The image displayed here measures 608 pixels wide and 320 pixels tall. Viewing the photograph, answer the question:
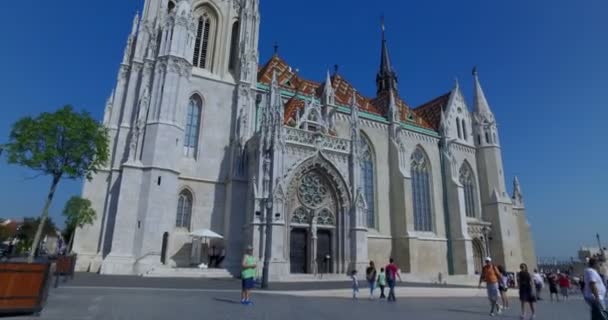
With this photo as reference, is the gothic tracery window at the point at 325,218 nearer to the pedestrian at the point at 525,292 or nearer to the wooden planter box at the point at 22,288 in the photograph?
the pedestrian at the point at 525,292

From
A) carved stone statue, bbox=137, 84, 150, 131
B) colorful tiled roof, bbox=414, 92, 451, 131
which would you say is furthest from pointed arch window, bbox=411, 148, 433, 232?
carved stone statue, bbox=137, 84, 150, 131

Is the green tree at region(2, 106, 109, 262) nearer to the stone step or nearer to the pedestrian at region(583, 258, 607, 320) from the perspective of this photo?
the stone step

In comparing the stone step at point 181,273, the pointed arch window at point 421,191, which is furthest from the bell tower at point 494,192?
the stone step at point 181,273

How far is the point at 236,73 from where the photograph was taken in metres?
22.7

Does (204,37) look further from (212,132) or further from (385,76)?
(385,76)

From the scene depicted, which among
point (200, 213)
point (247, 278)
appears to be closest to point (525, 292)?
point (247, 278)

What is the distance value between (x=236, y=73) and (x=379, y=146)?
1228 cm

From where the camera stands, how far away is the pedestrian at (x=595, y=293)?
4773 mm

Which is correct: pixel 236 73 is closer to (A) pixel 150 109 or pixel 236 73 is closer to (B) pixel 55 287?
(A) pixel 150 109

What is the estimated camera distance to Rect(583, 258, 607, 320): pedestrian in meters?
4.77

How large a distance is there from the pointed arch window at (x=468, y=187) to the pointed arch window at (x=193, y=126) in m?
24.4

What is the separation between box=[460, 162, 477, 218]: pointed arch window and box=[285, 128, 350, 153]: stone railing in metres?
16.3

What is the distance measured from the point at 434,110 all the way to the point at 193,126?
24839 mm

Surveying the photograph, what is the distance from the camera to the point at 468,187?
31812 millimetres
